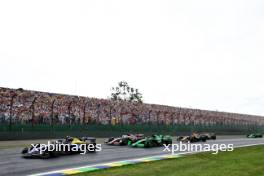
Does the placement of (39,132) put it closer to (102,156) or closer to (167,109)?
(102,156)

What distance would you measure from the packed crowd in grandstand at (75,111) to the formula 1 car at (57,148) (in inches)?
325

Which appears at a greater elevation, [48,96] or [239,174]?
[48,96]

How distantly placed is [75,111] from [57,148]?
1723 cm

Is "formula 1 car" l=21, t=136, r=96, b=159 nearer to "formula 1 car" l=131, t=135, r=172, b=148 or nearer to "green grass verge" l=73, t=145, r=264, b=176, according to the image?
"formula 1 car" l=131, t=135, r=172, b=148

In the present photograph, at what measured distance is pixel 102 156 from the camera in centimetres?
2106

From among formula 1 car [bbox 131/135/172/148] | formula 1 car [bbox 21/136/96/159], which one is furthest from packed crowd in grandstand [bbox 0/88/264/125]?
formula 1 car [bbox 131/135/172/148]

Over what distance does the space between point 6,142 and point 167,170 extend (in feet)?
51.4

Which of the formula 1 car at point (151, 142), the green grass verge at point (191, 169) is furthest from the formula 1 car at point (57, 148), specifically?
the green grass verge at point (191, 169)

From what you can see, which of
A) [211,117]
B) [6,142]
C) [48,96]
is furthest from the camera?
[211,117]

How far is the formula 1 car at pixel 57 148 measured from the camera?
63.4ft

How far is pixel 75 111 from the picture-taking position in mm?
37719

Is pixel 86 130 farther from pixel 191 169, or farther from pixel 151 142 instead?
pixel 191 169

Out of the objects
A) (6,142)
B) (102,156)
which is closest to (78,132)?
(6,142)

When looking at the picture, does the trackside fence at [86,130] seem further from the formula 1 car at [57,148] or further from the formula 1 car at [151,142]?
the formula 1 car at [151,142]
